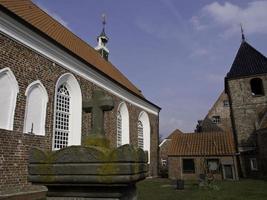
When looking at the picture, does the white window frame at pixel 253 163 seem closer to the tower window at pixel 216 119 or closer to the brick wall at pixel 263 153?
the brick wall at pixel 263 153

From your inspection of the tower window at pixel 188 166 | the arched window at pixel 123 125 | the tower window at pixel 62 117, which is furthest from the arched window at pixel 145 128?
the tower window at pixel 62 117

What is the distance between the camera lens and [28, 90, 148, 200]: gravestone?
7.54 ft

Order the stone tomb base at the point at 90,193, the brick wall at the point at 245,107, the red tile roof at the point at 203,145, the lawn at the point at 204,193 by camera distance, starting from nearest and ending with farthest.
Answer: the stone tomb base at the point at 90,193
the lawn at the point at 204,193
the red tile roof at the point at 203,145
the brick wall at the point at 245,107

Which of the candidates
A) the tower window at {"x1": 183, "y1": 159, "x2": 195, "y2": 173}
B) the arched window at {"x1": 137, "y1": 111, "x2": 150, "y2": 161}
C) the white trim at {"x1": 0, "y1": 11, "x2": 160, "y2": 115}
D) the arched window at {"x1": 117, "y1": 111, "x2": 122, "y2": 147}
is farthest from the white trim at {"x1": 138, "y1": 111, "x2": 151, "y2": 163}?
the white trim at {"x1": 0, "y1": 11, "x2": 160, "y2": 115}

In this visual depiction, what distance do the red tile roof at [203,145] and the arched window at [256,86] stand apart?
6.01 meters

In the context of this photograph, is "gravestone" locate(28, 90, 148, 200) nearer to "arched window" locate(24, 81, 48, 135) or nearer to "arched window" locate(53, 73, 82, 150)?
"arched window" locate(24, 81, 48, 135)

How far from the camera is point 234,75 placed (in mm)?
26969

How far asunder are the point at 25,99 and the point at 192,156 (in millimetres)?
17514

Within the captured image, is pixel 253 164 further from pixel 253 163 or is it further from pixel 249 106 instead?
pixel 249 106

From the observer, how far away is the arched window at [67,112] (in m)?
12.1

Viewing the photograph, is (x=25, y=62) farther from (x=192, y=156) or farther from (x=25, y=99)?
(x=192, y=156)

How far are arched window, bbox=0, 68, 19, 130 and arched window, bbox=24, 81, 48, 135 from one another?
62 centimetres

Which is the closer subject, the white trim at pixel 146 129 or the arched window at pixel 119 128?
the arched window at pixel 119 128

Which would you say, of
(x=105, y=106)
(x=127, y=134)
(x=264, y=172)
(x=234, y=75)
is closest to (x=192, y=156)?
(x=264, y=172)
